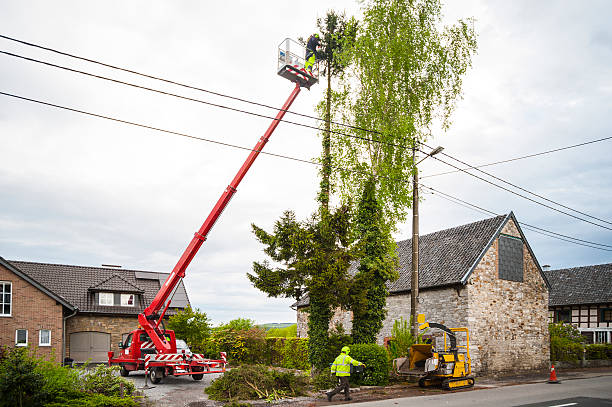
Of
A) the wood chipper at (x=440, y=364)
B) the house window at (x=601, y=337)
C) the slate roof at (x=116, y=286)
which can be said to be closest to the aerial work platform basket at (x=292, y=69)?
the wood chipper at (x=440, y=364)

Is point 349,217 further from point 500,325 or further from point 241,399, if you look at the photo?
point 500,325

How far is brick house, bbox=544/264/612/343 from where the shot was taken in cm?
3559

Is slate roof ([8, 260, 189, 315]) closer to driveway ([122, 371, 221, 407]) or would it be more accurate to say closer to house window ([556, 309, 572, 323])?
driveway ([122, 371, 221, 407])

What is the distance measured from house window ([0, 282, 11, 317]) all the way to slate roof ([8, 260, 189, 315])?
4.10 m

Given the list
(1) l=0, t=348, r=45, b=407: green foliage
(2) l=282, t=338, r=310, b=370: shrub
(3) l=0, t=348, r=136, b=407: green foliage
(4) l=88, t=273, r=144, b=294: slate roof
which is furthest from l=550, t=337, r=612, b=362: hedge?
(1) l=0, t=348, r=45, b=407: green foliage

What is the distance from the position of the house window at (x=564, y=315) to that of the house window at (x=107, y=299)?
3449cm

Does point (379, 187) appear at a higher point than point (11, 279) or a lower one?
higher

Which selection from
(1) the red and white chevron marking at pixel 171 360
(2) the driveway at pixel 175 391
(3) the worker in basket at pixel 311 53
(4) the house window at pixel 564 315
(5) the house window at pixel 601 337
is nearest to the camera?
(2) the driveway at pixel 175 391

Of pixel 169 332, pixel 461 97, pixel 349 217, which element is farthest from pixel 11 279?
pixel 461 97

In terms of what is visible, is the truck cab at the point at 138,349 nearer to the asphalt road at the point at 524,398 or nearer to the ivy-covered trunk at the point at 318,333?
the ivy-covered trunk at the point at 318,333

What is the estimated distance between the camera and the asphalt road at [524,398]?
13844mm

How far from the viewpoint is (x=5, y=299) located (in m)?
25.3

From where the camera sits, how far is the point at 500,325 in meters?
24.4

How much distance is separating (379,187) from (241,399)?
1067 centimetres
